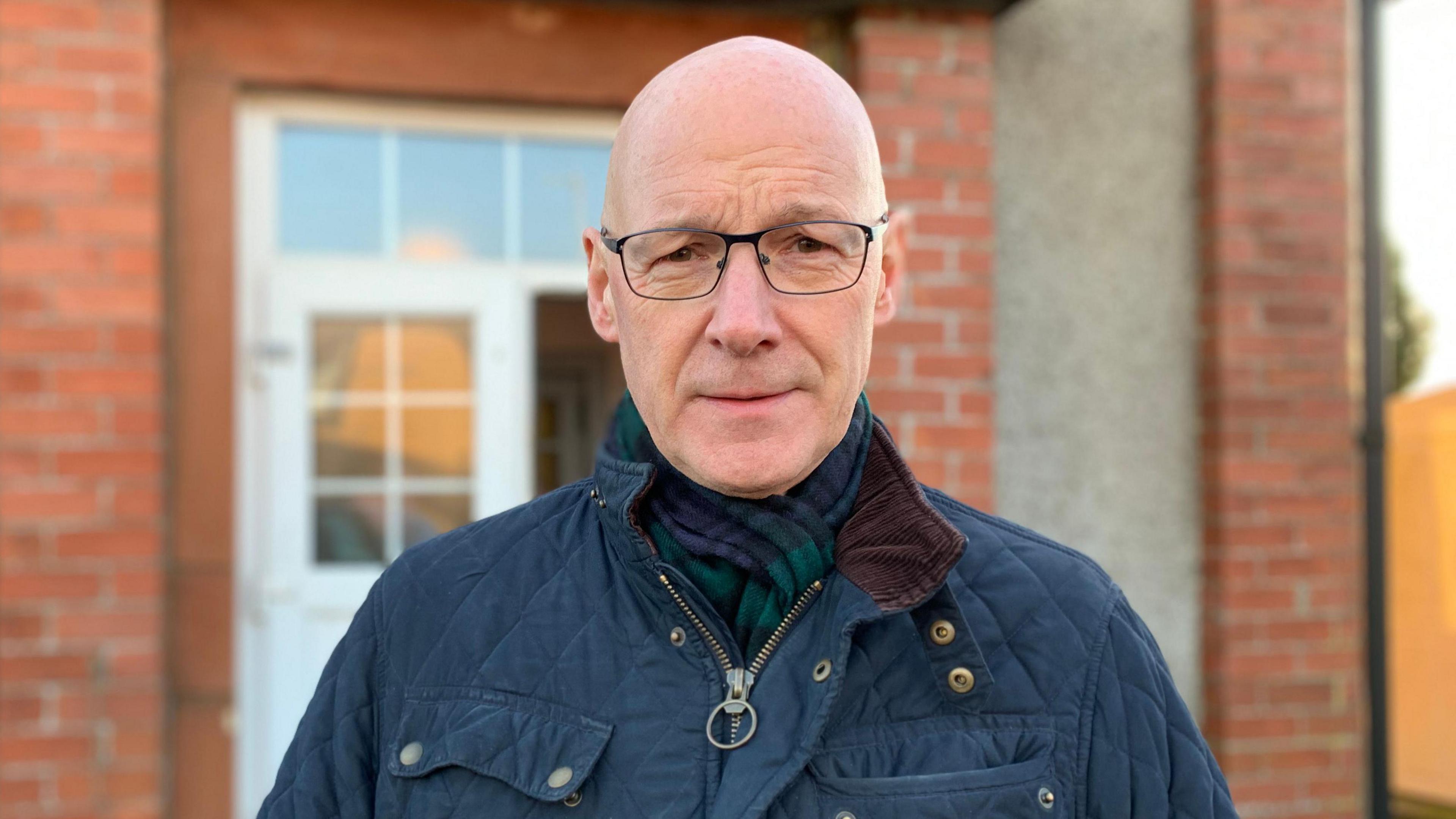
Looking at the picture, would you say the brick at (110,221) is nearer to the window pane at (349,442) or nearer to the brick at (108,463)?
the brick at (108,463)

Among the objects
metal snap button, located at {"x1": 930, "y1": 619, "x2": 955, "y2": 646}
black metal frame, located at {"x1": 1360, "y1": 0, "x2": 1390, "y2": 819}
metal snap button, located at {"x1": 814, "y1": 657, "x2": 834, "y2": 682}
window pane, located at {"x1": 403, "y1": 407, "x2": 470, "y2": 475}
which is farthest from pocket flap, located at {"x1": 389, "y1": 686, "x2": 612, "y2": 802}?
black metal frame, located at {"x1": 1360, "y1": 0, "x2": 1390, "y2": 819}

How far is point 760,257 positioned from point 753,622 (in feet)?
1.25

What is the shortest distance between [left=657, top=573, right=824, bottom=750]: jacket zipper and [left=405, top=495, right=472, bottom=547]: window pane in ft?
7.83

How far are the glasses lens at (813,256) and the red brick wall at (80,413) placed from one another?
2410 mm

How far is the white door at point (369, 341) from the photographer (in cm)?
330

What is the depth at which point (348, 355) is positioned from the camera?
340cm

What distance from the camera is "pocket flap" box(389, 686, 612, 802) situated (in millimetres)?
1113

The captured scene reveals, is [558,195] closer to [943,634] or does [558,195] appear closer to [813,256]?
[813,256]

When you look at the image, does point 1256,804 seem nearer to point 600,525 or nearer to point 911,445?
point 911,445

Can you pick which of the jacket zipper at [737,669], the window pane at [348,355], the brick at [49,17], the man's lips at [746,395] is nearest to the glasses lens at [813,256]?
the man's lips at [746,395]

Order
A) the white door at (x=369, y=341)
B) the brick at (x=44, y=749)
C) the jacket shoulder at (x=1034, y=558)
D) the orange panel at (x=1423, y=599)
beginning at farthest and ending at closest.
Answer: the orange panel at (x=1423, y=599) < the white door at (x=369, y=341) < the brick at (x=44, y=749) < the jacket shoulder at (x=1034, y=558)

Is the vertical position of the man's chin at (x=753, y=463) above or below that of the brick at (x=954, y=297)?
below

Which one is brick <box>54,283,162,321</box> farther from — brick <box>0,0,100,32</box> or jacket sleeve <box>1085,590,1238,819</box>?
jacket sleeve <box>1085,590,1238,819</box>

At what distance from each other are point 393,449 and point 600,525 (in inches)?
90.6
